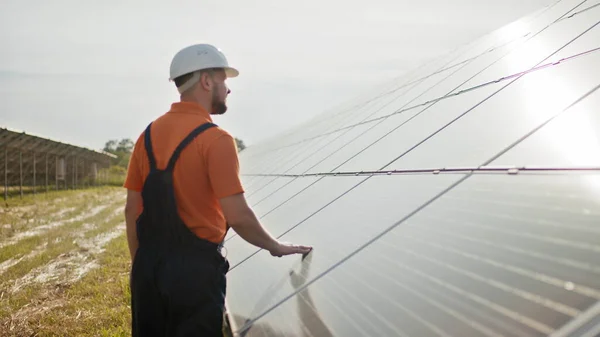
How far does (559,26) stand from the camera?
17.8 feet

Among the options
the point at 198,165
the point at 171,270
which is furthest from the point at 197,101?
the point at 171,270

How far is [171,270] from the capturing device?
311cm

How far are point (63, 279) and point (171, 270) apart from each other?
6419 millimetres

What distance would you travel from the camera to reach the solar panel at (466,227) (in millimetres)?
1888

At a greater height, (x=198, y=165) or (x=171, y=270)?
(x=198, y=165)

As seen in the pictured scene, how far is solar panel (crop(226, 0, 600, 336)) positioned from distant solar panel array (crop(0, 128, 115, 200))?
22.7 m

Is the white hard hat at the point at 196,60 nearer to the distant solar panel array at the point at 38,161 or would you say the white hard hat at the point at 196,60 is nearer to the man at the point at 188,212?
the man at the point at 188,212

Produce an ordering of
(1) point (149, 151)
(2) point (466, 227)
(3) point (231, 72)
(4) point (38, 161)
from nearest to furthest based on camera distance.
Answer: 1. (2) point (466, 227)
2. (1) point (149, 151)
3. (3) point (231, 72)
4. (4) point (38, 161)

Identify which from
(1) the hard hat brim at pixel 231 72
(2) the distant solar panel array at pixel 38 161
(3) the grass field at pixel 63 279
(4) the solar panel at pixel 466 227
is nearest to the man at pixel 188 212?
(1) the hard hat brim at pixel 231 72

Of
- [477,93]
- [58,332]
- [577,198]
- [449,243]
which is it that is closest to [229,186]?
[449,243]

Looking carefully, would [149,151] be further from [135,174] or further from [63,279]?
[63,279]

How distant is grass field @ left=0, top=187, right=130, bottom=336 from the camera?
20.0 feet

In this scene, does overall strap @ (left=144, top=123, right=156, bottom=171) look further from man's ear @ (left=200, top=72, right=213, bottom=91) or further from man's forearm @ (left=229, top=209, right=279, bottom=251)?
man's forearm @ (left=229, top=209, right=279, bottom=251)

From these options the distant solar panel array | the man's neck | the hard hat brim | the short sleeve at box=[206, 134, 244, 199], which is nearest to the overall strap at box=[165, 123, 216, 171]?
the short sleeve at box=[206, 134, 244, 199]
